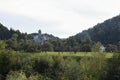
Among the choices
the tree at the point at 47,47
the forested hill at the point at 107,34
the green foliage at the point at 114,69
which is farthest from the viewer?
the forested hill at the point at 107,34

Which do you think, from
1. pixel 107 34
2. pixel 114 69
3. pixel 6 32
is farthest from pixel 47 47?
pixel 114 69

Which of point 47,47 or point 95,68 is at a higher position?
point 47,47

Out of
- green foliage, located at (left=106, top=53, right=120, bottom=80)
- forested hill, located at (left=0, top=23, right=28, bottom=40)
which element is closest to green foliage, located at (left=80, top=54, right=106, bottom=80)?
green foliage, located at (left=106, top=53, right=120, bottom=80)

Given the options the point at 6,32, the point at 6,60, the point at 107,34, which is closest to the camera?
the point at 6,60

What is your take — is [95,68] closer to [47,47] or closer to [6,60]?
[6,60]

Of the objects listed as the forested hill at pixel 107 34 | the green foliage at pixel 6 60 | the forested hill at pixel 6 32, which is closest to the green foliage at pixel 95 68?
the green foliage at pixel 6 60

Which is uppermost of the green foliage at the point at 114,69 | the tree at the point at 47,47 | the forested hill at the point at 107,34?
the forested hill at the point at 107,34

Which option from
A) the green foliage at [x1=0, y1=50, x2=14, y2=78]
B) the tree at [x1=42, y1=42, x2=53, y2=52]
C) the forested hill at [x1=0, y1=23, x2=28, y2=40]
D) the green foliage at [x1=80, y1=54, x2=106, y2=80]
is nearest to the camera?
the green foliage at [x1=80, y1=54, x2=106, y2=80]

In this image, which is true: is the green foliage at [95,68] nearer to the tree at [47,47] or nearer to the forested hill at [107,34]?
the tree at [47,47]

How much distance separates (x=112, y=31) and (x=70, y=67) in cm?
9427

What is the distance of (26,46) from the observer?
12750 cm

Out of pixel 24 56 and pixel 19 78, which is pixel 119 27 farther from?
pixel 19 78

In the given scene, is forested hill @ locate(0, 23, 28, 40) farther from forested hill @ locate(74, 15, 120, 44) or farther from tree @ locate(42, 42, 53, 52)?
tree @ locate(42, 42, 53, 52)

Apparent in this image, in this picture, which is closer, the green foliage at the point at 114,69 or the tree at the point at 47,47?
the green foliage at the point at 114,69
